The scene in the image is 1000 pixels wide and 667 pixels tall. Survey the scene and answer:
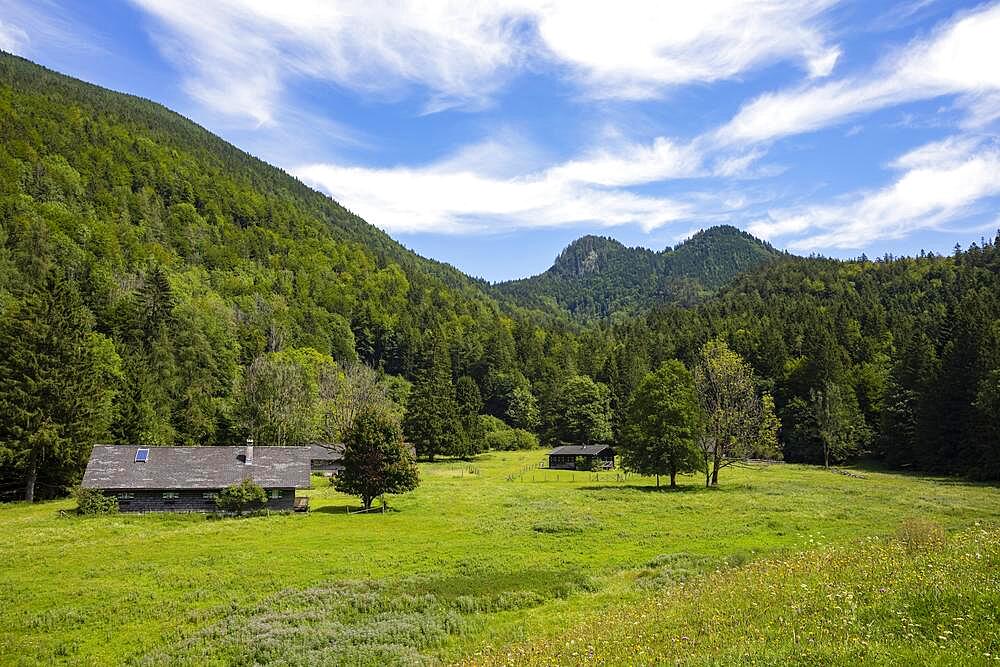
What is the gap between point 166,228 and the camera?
137750mm

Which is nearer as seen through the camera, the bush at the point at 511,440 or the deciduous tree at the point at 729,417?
the deciduous tree at the point at 729,417

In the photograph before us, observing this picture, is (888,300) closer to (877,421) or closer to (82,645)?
(877,421)

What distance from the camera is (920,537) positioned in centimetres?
2034

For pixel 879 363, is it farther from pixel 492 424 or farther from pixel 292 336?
pixel 292 336

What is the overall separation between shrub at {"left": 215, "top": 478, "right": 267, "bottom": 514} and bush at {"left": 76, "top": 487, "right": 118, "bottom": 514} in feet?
25.5

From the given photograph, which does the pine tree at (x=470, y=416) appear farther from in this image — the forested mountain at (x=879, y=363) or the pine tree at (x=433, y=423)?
the forested mountain at (x=879, y=363)

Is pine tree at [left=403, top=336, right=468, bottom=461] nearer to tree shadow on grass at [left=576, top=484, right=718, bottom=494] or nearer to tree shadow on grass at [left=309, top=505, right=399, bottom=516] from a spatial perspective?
tree shadow on grass at [left=576, top=484, right=718, bottom=494]

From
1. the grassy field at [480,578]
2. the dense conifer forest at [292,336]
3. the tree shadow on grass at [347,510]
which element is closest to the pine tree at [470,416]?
the dense conifer forest at [292,336]

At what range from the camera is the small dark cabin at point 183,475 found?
155 feet

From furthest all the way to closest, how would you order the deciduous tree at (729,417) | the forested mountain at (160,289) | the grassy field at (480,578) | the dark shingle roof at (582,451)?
the dark shingle roof at (582,451) < the deciduous tree at (729,417) < the forested mountain at (160,289) < the grassy field at (480,578)

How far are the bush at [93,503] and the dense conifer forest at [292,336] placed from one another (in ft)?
28.9

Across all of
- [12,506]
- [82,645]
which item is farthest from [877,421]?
[12,506]

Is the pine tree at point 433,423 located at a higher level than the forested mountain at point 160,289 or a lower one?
lower

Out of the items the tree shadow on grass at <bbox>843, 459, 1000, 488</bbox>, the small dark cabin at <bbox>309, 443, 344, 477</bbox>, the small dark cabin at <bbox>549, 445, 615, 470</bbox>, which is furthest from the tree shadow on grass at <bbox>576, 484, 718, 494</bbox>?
the small dark cabin at <bbox>309, 443, 344, 477</bbox>
